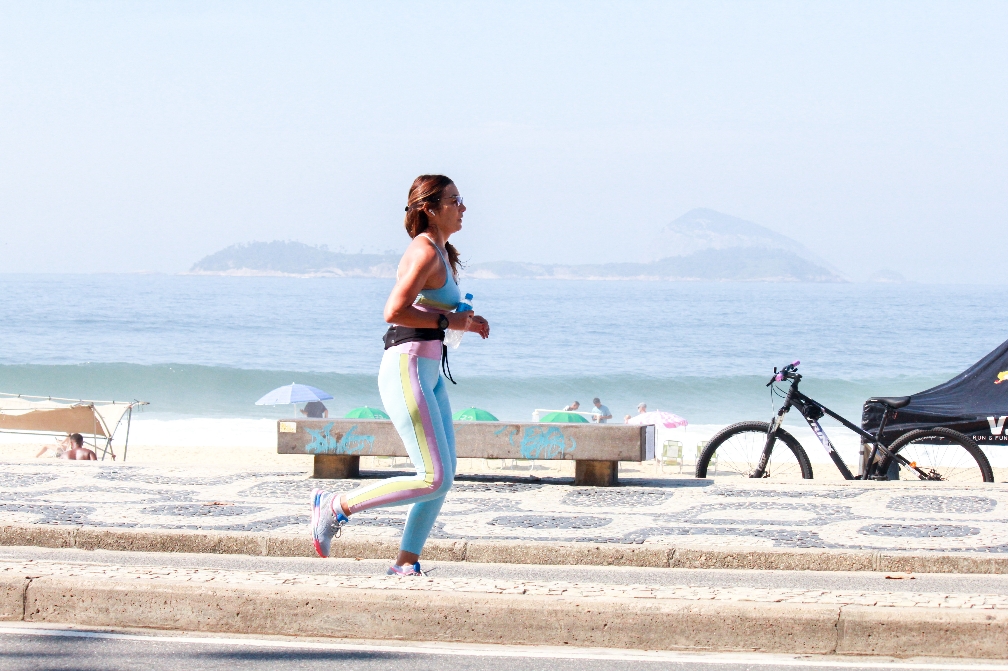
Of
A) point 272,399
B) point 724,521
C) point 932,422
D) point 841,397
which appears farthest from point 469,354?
point 724,521

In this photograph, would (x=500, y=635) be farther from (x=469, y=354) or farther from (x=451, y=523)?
(x=469, y=354)

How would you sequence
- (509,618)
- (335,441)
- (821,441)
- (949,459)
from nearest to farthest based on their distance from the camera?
(509,618) → (335,441) → (821,441) → (949,459)

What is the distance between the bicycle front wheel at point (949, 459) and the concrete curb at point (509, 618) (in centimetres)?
695

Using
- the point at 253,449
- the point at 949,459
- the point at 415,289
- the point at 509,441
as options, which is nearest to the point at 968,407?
the point at 949,459

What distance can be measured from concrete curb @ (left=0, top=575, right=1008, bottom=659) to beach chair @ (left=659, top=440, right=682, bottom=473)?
18.4 m

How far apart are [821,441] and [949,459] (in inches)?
71.4

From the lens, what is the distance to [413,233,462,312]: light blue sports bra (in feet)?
17.6

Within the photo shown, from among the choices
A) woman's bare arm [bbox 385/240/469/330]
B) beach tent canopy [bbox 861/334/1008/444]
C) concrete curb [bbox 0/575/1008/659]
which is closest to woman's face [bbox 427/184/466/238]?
woman's bare arm [bbox 385/240/469/330]

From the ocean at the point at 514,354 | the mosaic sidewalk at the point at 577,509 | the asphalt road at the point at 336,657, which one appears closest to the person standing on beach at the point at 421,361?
the asphalt road at the point at 336,657

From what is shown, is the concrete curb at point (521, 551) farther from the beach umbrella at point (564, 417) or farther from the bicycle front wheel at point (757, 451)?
the beach umbrella at point (564, 417)

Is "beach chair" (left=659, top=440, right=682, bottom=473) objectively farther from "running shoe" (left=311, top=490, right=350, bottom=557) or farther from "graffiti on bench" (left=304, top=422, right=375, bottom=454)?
"running shoe" (left=311, top=490, right=350, bottom=557)

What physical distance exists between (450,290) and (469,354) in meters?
64.2

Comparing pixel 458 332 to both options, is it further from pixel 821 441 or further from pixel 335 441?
pixel 821 441

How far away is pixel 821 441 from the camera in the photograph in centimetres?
1155
